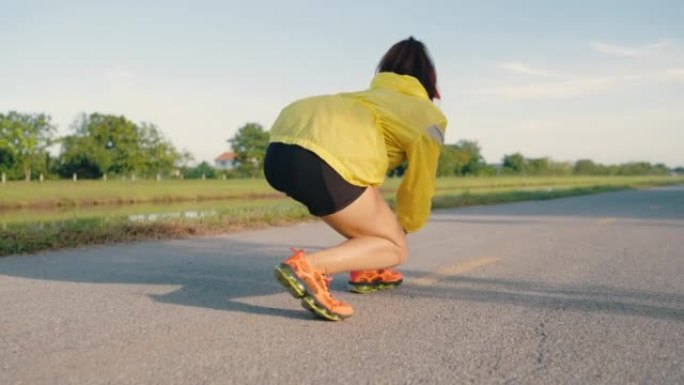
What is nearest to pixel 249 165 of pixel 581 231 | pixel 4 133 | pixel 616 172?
pixel 4 133

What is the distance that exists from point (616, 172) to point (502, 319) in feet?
376

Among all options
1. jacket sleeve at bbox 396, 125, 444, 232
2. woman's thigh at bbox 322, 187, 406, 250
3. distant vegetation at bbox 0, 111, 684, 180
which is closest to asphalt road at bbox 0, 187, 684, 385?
woman's thigh at bbox 322, 187, 406, 250

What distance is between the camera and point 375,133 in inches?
128

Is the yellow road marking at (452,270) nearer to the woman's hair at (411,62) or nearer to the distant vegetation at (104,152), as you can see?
the woman's hair at (411,62)

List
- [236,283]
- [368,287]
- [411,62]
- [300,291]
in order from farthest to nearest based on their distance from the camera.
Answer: [236,283] < [368,287] < [411,62] < [300,291]

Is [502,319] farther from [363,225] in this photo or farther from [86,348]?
[86,348]

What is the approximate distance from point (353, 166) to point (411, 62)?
869 millimetres

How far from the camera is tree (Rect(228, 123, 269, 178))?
84.0 metres

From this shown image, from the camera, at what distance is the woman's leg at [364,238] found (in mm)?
3309

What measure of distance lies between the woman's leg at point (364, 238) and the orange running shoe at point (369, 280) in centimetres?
50

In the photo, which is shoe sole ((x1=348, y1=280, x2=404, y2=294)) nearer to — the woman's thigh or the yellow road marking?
the yellow road marking

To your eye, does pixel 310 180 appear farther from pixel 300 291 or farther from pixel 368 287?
pixel 368 287

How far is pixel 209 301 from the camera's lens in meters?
3.70

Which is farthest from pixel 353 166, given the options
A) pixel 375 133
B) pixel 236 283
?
pixel 236 283
